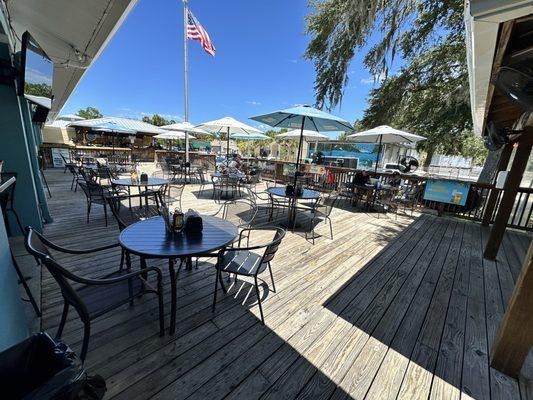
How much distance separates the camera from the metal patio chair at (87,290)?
127cm

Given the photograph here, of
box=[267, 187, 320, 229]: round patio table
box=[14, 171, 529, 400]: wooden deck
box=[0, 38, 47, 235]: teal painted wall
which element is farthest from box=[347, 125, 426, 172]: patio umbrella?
box=[0, 38, 47, 235]: teal painted wall

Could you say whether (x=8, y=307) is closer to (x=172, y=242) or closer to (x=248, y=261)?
(x=172, y=242)

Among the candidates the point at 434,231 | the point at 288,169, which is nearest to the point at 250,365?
the point at 434,231

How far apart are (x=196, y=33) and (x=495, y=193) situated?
10789mm

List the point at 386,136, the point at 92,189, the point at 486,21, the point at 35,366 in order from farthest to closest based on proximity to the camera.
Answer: the point at 386,136 → the point at 92,189 → the point at 486,21 → the point at 35,366

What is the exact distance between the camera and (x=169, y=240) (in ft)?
6.33

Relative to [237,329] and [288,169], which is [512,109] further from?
[288,169]

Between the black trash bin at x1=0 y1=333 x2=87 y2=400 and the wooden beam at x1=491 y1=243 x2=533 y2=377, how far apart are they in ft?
8.64

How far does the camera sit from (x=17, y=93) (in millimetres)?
2914

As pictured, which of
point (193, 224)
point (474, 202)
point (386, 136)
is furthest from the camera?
point (386, 136)

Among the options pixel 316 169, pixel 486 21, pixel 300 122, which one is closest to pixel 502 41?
pixel 486 21

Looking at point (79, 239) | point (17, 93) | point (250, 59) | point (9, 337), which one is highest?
point (250, 59)

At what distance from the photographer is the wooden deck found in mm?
1527

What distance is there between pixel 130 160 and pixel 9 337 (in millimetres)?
13550
